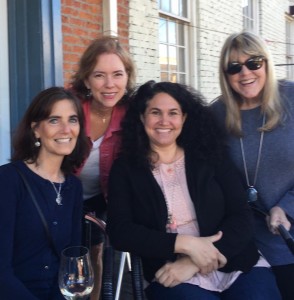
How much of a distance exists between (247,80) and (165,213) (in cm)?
86

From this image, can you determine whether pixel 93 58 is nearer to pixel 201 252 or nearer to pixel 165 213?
pixel 165 213

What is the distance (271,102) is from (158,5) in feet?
12.3

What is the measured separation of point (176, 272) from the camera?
234 cm

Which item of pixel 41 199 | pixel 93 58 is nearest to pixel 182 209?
pixel 41 199

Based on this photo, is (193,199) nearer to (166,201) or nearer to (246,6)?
(166,201)

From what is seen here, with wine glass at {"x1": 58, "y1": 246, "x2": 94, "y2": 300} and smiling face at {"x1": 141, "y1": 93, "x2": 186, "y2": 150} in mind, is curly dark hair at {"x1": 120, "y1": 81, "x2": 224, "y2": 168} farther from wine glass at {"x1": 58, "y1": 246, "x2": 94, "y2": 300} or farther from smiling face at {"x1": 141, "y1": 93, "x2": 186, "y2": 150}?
wine glass at {"x1": 58, "y1": 246, "x2": 94, "y2": 300}

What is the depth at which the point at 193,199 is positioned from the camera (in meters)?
2.48

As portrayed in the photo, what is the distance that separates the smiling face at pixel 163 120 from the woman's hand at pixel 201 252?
0.54 metres

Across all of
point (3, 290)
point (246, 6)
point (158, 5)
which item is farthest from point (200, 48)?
point (3, 290)

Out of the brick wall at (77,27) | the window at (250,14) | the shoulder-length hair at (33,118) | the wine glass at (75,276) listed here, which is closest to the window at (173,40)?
the brick wall at (77,27)

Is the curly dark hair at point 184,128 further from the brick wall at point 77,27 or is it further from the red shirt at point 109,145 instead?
the brick wall at point 77,27

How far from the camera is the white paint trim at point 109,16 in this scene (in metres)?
4.55

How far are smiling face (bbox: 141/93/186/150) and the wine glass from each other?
84 cm

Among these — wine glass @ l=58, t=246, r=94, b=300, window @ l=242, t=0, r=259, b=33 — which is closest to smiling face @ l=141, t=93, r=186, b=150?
wine glass @ l=58, t=246, r=94, b=300
